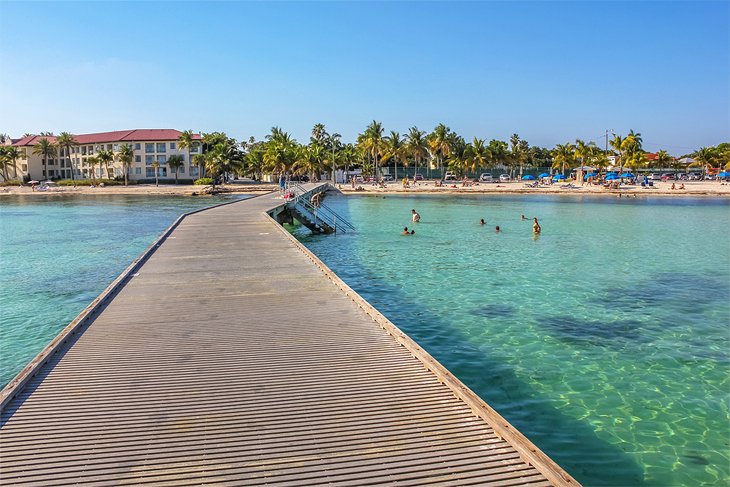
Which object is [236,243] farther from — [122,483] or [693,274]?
[693,274]

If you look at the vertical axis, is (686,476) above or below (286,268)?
below

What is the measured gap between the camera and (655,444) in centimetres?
740

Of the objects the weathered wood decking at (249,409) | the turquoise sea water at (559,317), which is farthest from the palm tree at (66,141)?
the weathered wood decking at (249,409)

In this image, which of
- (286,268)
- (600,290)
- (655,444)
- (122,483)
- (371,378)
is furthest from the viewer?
(600,290)

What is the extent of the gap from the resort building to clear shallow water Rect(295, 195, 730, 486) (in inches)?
2943

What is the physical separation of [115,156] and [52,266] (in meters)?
80.0

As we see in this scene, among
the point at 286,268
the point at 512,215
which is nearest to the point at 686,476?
the point at 286,268

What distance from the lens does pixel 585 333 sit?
12.0 m

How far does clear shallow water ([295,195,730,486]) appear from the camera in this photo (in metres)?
7.42

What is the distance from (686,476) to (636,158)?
9514 centimetres

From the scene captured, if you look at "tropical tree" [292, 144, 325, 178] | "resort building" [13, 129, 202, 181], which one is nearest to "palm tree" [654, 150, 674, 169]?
"tropical tree" [292, 144, 325, 178]

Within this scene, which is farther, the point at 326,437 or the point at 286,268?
the point at 286,268

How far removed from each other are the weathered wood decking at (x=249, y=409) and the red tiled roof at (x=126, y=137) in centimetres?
9094

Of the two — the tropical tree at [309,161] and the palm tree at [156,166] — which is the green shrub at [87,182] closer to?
the palm tree at [156,166]
